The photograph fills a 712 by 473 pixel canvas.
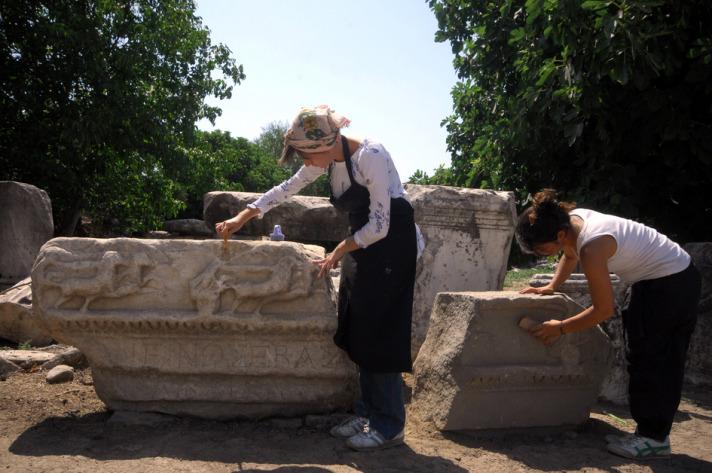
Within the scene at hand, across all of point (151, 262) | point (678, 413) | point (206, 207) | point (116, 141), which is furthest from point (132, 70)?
point (678, 413)

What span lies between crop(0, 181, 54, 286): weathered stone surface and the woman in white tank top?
5.48m

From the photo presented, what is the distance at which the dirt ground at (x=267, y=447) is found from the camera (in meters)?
2.73

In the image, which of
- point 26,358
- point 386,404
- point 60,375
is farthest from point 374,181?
point 26,358

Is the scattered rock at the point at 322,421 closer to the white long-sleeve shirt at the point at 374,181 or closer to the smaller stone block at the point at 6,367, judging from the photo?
the white long-sleeve shirt at the point at 374,181

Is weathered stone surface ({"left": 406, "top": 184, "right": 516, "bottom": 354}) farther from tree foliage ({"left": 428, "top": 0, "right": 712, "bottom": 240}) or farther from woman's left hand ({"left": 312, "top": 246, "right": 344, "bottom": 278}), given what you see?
woman's left hand ({"left": 312, "top": 246, "right": 344, "bottom": 278})

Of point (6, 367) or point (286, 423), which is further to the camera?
point (6, 367)

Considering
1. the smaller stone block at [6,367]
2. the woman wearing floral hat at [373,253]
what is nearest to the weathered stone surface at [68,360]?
the smaller stone block at [6,367]

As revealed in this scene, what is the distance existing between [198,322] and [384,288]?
989 mm

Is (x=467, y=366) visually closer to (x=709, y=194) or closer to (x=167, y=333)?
(x=167, y=333)

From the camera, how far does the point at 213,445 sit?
2947 mm

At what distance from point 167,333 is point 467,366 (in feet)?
5.03

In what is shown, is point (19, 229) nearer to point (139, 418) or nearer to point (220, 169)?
point (139, 418)

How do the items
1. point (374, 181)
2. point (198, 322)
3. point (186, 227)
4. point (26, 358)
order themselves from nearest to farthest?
point (374, 181), point (198, 322), point (26, 358), point (186, 227)

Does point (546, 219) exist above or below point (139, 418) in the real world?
above
